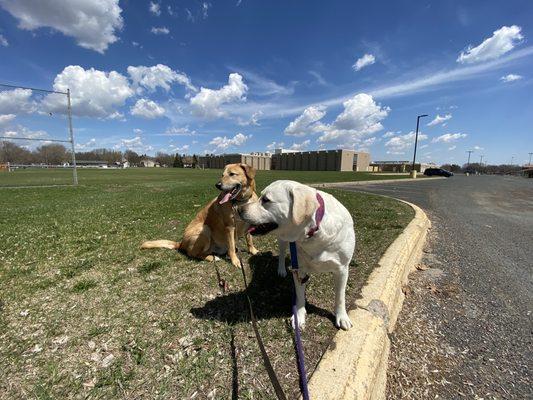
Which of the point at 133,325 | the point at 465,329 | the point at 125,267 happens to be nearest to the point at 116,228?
the point at 125,267

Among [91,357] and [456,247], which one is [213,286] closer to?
[91,357]

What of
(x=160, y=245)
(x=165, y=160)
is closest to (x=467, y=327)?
(x=160, y=245)

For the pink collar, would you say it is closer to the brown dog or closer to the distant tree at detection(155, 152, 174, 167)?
the brown dog

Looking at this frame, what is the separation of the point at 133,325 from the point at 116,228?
176 inches

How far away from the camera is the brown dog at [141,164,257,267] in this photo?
4500mm

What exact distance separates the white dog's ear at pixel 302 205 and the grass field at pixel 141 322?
1239 millimetres

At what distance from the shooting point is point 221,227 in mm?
4594

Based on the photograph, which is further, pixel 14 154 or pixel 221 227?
Result: pixel 14 154

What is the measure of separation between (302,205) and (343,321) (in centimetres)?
135

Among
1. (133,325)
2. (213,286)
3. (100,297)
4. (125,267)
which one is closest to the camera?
(133,325)

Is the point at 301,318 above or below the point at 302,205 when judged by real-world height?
below

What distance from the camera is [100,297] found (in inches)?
136

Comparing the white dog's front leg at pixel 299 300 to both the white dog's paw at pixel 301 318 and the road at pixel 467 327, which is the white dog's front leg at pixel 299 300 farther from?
the road at pixel 467 327

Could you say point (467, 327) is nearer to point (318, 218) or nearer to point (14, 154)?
point (318, 218)
